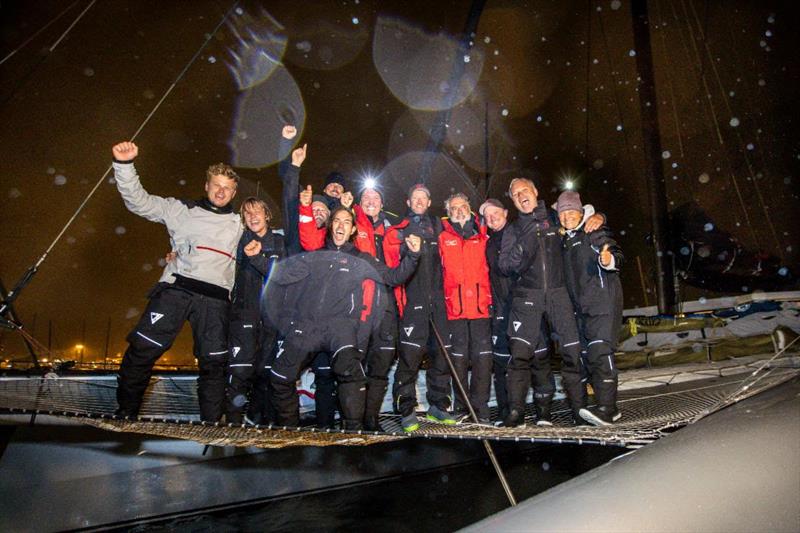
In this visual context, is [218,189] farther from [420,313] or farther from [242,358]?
[420,313]

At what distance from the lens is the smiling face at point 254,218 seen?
12.6 ft

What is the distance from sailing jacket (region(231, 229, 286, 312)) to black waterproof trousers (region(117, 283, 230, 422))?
12.5 inches

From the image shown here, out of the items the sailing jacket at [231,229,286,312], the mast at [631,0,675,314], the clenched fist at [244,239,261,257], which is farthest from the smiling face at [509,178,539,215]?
the mast at [631,0,675,314]

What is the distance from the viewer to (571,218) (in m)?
3.88

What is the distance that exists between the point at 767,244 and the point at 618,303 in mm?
10769

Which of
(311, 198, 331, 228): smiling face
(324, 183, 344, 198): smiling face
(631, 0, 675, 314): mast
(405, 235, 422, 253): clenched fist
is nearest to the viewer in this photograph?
(405, 235, 422, 253): clenched fist

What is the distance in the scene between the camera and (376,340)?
381cm

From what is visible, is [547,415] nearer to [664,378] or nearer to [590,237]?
[590,237]

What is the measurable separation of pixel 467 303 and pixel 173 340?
89.2 inches

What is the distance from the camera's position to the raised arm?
3.19 m

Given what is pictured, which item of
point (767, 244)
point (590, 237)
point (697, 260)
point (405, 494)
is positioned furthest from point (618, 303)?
point (767, 244)

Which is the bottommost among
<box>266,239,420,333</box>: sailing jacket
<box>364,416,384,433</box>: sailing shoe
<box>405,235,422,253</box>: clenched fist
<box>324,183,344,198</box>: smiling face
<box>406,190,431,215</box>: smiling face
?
<box>364,416,384,433</box>: sailing shoe

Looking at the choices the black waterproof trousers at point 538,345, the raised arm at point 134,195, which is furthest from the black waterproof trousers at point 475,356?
the raised arm at point 134,195

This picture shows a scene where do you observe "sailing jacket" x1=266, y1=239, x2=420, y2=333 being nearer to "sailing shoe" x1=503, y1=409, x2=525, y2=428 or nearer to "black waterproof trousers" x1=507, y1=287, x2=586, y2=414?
"black waterproof trousers" x1=507, y1=287, x2=586, y2=414
